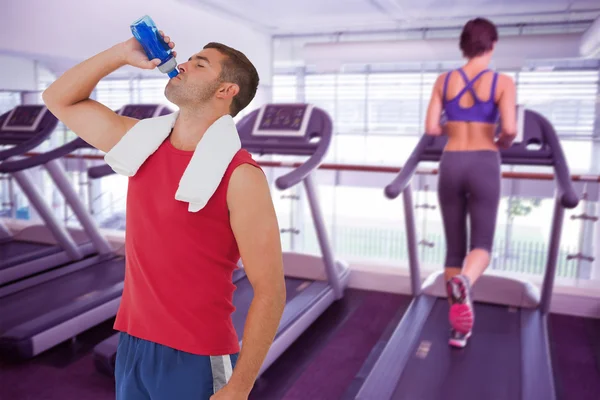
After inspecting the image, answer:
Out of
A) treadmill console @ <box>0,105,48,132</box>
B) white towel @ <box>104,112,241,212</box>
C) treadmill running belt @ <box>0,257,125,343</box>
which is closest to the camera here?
white towel @ <box>104,112,241,212</box>

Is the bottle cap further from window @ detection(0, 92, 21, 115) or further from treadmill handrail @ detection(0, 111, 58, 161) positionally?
window @ detection(0, 92, 21, 115)

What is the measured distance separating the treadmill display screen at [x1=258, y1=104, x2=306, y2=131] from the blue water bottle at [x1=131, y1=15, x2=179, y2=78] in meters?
2.22

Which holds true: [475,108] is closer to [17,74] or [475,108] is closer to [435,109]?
[435,109]

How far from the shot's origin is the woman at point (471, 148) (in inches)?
93.4

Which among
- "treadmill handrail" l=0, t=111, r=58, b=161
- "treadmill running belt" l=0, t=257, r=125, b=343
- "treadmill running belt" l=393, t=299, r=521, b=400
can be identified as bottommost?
"treadmill running belt" l=393, t=299, r=521, b=400

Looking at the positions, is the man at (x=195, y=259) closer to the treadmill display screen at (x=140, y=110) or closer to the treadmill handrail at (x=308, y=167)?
the treadmill handrail at (x=308, y=167)

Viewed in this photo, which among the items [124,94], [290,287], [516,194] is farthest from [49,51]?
[124,94]

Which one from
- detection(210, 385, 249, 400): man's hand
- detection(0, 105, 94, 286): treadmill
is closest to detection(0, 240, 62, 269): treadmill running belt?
detection(0, 105, 94, 286): treadmill

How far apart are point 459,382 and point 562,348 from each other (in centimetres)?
91

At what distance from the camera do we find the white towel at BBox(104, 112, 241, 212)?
959 mm

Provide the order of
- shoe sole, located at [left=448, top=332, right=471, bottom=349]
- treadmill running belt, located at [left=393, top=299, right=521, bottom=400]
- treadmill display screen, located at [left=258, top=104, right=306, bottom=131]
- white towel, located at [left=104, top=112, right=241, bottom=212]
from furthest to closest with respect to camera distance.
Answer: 1. treadmill display screen, located at [left=258, top=104, right=306, bottom=131]
2. shoe sole, located at [left=448, top=332, right=471, bottom=349]
3. treadmill running belt, located at [left=393, top=299, right=521, bottom=400]
4. white towel, located at [left=104, top=112, right=241, bottom=212]

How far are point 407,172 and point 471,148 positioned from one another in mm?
443

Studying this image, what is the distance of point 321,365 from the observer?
8.57 feet

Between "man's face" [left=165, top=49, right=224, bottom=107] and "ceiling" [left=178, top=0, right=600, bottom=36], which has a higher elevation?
"ceiling" [left=178, top=0, right=600, bottom=36]
